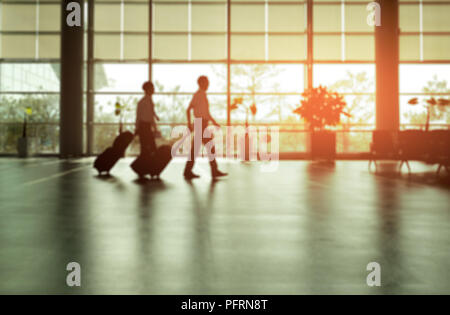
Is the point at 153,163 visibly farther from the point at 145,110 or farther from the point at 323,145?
the point at 323,145

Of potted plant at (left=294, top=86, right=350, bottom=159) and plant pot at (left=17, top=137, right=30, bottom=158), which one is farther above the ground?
potted plant at (left=294, top=86, right=350, bottom=159)

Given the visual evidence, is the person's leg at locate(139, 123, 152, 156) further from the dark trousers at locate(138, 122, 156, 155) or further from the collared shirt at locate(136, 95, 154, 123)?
the collared shirt at locate(136, 95, 154, 123)

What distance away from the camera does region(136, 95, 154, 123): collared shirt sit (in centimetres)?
765

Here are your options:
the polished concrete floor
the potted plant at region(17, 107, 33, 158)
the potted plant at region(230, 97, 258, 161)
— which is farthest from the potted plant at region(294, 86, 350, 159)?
the potted plant at region(17, 107, 33, 158)

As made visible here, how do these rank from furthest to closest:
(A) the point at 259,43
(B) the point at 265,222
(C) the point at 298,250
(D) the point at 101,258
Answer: (A) the point at 259,43
(B) the point at 265,222
(C) the point at 298,250
(D) the point at 101,258

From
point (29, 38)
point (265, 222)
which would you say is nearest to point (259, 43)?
point (29, 38)

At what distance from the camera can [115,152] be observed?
27.7ft

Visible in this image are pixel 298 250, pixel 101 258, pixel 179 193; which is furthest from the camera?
pixel 179 193

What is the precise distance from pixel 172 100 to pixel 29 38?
5.59 meters

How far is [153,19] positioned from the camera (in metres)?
15.9

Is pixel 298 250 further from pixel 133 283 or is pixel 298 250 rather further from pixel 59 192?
pixel 59 192

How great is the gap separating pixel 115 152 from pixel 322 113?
24.4 ft
